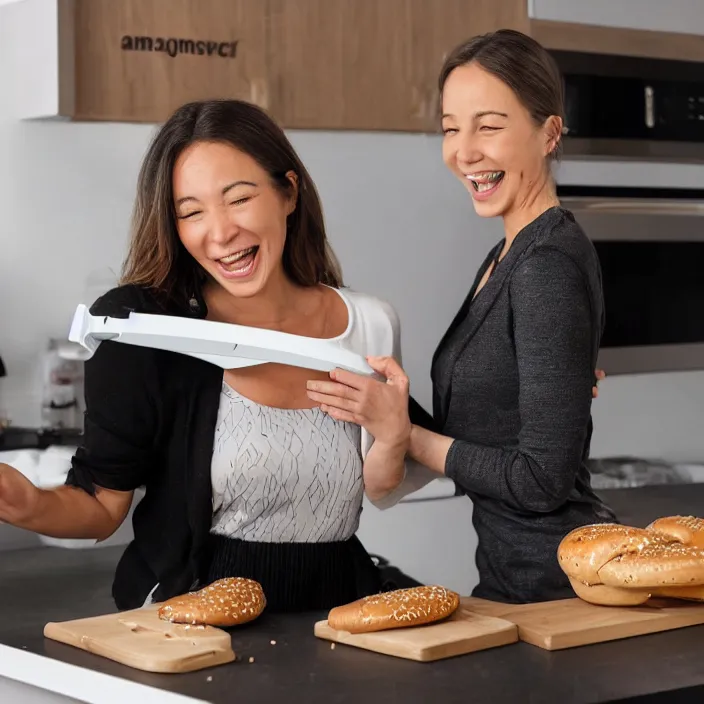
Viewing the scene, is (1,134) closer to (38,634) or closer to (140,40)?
(140,40)

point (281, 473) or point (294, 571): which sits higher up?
point (281, 473)

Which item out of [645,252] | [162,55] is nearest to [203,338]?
[162,55]

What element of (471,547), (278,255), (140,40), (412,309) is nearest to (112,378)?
(278,255)

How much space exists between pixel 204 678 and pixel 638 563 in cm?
44

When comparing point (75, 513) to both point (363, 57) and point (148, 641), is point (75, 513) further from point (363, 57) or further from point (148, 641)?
point (363, 57)

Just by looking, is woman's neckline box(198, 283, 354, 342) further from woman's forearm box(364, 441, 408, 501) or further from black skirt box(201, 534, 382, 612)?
Answer: black skirt box(201, 534, 382, 612)

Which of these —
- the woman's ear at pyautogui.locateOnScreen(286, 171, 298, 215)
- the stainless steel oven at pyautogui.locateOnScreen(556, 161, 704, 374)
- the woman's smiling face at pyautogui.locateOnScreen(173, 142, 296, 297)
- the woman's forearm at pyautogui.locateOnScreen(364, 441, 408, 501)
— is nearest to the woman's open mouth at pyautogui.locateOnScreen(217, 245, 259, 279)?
the woman's smiling face at pyautogui.locateOnScreen(173, 142, 296, 297)

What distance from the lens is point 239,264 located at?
1426mm

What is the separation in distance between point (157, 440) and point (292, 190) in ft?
1.15

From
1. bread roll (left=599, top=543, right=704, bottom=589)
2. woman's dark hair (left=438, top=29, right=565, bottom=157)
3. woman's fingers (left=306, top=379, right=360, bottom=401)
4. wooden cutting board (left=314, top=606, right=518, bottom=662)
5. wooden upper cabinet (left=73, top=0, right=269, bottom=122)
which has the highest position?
wooden upper cabinet (left=73, top=0, right=269, bottom=122)

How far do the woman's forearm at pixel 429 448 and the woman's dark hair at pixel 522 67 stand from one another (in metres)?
0.38

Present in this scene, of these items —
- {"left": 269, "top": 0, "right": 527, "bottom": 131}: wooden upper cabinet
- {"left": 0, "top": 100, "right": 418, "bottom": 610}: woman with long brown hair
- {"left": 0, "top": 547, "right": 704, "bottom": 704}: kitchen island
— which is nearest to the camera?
{"left": 0, "top": 547, "right": 704, "bottom": 704}: kitchen island

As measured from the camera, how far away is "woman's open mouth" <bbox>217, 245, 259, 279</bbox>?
1.42 meters

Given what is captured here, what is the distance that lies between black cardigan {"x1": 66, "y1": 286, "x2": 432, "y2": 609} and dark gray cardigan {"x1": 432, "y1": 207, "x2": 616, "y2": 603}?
0.93 ft
